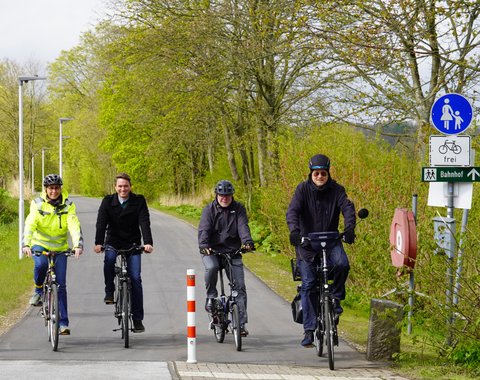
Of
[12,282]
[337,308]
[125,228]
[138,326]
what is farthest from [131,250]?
[12,282]

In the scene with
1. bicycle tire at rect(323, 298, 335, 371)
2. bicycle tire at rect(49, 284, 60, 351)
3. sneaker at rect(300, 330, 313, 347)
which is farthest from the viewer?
bicycle tire at rect(49, 284, 60, 351)

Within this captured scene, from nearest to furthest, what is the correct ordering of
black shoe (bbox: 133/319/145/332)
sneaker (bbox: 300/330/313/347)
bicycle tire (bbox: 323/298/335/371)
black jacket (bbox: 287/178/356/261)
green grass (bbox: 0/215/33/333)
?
bicycle tire (bbox: 323/298/335/371)
black jacket (bbox: 287/178/356/261)
sneaker (bbox: 300/330/313/347)
black shoe (bbox: 133/319/145/332)
green grass (bbox: 0/215/33/333)

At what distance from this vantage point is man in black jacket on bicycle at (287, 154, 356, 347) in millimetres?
8484

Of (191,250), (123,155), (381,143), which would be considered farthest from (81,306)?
(123,155)

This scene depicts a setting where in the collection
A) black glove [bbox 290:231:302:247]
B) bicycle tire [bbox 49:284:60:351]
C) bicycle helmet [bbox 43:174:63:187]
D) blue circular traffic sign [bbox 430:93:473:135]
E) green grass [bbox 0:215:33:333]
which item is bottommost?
green grass [bbox 0:215:33:333]

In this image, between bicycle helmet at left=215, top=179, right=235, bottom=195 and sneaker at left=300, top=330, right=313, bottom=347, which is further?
bicycle helmet at left=215, top=179, right=235, bottom=195

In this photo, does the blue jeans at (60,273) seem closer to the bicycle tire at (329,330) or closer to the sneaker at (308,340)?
the sneaker at (308,340)

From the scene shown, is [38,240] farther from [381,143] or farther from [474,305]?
[381,143]

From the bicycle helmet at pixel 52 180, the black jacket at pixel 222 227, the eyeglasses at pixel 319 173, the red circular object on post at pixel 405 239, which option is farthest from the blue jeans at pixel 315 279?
the bicycle helmet at pixel 52 180

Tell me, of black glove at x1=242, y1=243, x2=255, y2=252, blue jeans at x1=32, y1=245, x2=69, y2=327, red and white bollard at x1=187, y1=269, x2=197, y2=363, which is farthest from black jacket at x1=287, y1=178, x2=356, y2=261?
blue jeans at x1=32, y1=245, x2=69, y2=327

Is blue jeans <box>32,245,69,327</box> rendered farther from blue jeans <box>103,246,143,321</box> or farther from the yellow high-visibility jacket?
blue jeans <box>103,246,143,321</box>

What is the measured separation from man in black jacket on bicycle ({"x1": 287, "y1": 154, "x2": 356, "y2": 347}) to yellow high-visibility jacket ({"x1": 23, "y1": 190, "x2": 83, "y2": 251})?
2.45 metres

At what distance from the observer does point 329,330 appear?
8016 mm

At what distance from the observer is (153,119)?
109ft
